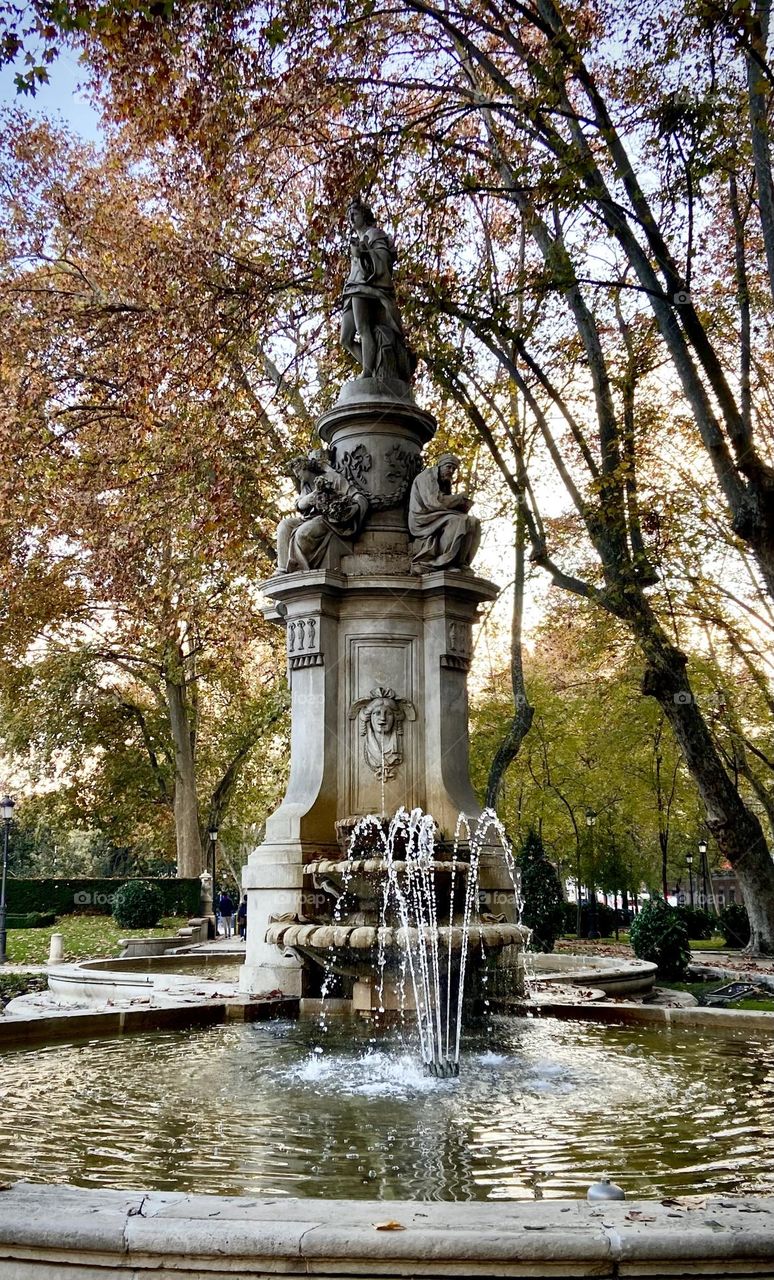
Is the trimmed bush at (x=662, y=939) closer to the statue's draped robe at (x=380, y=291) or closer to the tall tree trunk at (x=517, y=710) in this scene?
the tall tree trunk at (x=517, y=710)

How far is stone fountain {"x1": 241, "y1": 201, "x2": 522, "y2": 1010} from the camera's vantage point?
1012 cm

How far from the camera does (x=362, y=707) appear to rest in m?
10.6

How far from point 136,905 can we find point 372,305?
18.7 m

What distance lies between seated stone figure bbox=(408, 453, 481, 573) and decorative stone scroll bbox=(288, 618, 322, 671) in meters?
1.22

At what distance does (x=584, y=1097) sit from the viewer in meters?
6.23

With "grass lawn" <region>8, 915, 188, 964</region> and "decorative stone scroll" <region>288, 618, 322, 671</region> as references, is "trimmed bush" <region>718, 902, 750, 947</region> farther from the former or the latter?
"decorative stone scroll" <region>288, 618, 322, 671</region>

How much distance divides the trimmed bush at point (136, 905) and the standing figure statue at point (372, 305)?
17927 millimetres

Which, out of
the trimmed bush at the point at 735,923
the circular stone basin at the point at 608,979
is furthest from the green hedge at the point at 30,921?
the circular stone basin at the point at 608,979

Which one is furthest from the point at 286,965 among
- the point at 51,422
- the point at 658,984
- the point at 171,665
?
the point at 171,665

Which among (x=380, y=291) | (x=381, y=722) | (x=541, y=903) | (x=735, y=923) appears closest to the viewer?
(x=381, y=722)

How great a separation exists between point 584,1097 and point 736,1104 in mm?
861

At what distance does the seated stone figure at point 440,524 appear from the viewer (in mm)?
10586

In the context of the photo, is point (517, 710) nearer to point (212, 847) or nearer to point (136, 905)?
point (136, 905)

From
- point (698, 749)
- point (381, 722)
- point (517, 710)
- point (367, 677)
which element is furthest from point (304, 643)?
point (517, 710)
